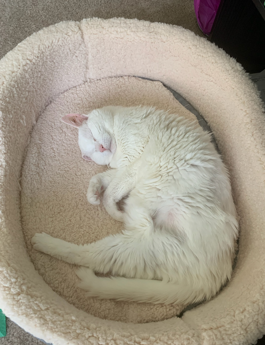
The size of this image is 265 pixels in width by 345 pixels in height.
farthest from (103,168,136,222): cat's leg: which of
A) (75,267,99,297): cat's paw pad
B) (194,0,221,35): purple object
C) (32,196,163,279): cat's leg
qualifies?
(194,0,221,35): purple object

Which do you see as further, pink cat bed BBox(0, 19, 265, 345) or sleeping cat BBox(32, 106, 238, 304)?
sleeping cat BBox(32, 106, 238, 304)

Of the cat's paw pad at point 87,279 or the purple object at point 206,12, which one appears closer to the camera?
the cat's paw pad at point 87,279

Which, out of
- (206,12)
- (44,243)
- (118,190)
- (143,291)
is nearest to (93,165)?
(118,190)

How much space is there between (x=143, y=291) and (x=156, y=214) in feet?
1.02

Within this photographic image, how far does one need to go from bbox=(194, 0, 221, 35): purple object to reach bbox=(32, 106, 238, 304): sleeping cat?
41.1 inches

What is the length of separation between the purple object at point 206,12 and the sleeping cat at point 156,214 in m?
1.04

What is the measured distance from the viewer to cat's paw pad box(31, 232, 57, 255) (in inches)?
46.1

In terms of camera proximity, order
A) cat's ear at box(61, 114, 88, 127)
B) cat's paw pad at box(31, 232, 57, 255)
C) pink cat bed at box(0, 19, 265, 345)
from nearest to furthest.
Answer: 1. pink cat bed at box(0, 19, 265, 345)
2. cat's paw pad at box(31, 232, 57, 255)
3. cat's ear at box(61, 114, 88, 127)

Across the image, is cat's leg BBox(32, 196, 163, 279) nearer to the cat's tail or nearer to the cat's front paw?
the cat's tail

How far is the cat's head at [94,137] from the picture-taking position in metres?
1.33

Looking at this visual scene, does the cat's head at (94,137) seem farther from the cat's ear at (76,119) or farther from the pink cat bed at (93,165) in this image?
the pink cat bed at (93,165)

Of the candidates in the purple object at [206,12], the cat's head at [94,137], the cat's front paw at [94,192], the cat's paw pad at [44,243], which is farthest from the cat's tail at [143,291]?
the purple object at [206,12]

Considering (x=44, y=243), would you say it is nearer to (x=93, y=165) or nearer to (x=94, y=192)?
(x=94, y=192)

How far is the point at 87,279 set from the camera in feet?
3.54
